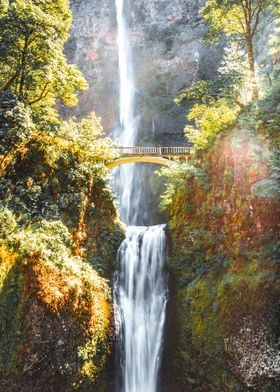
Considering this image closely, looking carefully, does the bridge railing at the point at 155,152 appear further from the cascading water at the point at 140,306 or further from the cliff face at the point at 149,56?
the cascading water at the point at 140,306

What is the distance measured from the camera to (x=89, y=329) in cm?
1020

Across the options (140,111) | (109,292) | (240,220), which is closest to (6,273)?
(109,292)

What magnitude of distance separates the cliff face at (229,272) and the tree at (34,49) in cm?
687

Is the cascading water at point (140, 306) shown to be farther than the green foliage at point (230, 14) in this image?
No

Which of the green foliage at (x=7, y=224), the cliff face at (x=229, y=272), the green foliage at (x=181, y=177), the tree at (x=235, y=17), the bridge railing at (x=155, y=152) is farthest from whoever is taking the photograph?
the bridge railing at (x=155, y=152)

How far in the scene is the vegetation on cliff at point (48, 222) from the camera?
880 centimetres

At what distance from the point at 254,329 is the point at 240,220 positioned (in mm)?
3145

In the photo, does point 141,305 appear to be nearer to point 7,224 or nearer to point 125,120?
point 7,224

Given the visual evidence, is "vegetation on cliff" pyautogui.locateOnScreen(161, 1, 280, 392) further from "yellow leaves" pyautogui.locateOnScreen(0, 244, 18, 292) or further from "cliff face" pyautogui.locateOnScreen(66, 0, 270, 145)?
"cliff face" pyautogui.locateOnScreen(66, 0, 270, 145)

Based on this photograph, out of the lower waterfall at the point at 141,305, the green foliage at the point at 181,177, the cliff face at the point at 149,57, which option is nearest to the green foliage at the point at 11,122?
the green foliage at the point at 181,177

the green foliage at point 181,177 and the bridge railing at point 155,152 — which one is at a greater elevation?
the bridge railing at point 155,152

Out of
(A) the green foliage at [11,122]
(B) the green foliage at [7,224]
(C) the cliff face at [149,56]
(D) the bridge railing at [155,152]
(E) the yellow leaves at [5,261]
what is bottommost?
(E) the yellow leaves at [5,261]

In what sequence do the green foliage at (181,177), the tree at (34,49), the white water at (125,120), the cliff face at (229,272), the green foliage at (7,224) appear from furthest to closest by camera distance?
1. the white water at (125,120)
2. the green foliage at (181,177)
3. the tree at (34,49)
4. the green foliage at (7,224)
5. the cliff face at (229,272)

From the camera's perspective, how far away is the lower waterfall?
11306 mm
